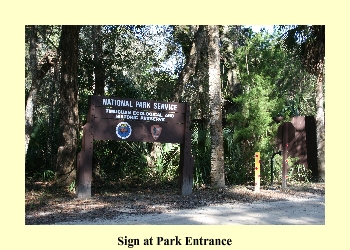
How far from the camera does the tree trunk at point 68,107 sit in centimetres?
1340

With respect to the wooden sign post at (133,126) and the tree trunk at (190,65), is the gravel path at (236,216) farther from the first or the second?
the tree trunk at (190,65)

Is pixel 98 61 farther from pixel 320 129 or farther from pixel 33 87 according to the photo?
pixel 320 129

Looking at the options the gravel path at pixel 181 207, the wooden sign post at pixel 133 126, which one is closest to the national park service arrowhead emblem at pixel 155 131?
the wooden sign post at pixel 133 126

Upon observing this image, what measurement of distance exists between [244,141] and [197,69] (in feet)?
18.4

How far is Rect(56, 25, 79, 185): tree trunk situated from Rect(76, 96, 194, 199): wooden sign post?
2.07 metres

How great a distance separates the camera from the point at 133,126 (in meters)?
11.8

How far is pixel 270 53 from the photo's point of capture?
1496cm

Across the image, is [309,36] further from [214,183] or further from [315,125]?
[214,183]

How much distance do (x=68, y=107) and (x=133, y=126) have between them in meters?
2.81

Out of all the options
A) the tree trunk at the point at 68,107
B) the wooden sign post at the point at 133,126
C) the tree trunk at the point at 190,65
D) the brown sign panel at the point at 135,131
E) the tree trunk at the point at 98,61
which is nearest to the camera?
the wooden sign post at the point at 133,126

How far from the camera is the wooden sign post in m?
11.4

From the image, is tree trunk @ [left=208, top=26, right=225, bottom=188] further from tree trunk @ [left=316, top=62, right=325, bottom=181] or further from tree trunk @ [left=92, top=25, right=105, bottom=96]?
tree trunk @ [left=92, top=25, right=105, bottom=96]

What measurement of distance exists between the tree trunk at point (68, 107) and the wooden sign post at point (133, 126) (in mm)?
2067

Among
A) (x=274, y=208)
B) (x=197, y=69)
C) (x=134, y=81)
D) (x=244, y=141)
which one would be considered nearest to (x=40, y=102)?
(x=134, y=81)
